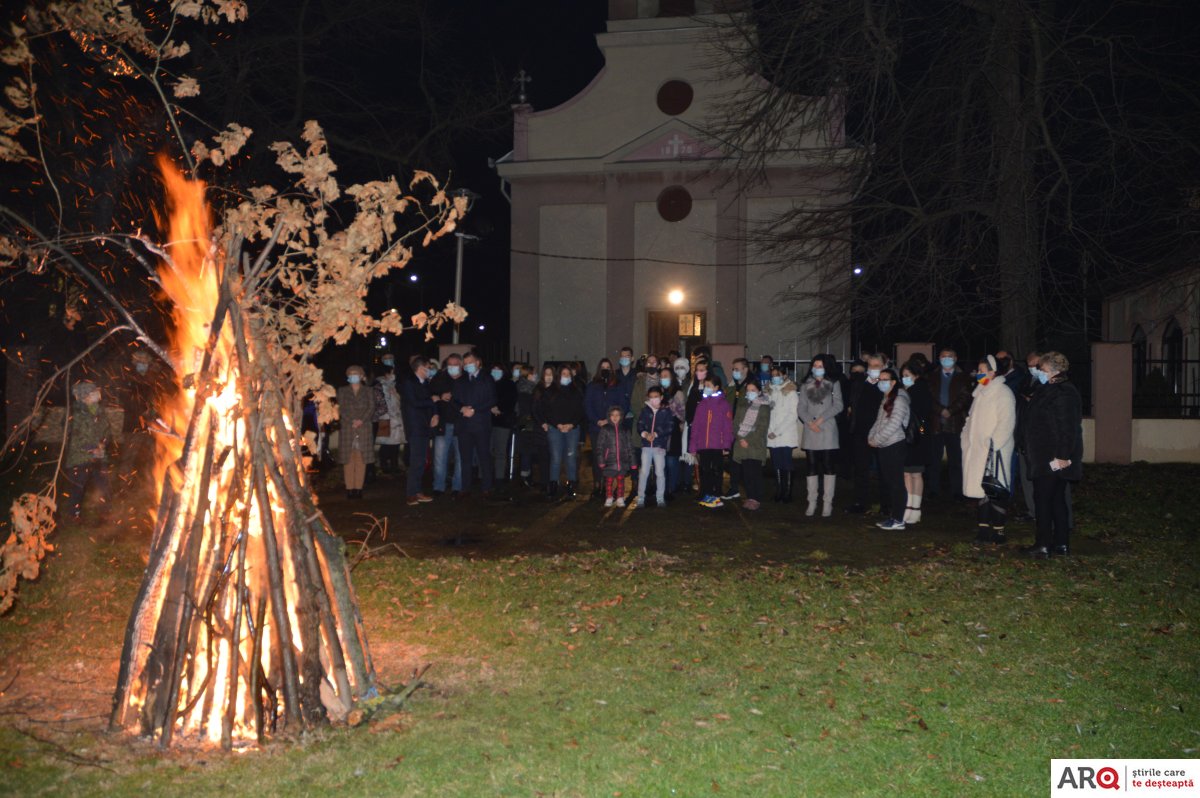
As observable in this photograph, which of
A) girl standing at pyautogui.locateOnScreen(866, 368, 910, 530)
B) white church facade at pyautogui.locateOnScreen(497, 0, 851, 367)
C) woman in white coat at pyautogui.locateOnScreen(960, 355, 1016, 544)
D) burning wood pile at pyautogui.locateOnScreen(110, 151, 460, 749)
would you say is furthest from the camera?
white church facade at pyautogui.locateOnScreen(497, 0, 851, 367)

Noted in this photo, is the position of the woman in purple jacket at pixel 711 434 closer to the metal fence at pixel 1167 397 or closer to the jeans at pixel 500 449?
the jeans at pixel 500 449

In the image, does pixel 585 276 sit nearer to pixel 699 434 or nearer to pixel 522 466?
pixel 522 466

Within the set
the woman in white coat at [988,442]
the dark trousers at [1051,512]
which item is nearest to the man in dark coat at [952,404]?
the woman in white coat at [988,442]

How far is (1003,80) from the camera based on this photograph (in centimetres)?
1631

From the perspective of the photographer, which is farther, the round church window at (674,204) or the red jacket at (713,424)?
the round church window at (674,204)

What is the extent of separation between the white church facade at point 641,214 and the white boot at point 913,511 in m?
14.6

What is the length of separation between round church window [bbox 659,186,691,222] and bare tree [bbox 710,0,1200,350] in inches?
383

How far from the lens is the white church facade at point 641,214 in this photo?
2672 cm

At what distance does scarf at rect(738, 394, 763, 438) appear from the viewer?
42.1 feet

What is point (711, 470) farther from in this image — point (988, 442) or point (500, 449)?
point (988, 442)

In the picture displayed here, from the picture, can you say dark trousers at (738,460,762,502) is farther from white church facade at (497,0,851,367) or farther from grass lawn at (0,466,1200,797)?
white church facade at (497,0,851,367)

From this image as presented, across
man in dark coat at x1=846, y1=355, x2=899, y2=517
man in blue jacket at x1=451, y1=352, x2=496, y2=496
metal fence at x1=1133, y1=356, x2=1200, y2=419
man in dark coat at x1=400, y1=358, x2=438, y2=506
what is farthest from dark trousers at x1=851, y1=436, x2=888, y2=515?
metal fence at x1=1133, y1=356, x2=1200, y2=419

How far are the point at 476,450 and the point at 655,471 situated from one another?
8.84 ft

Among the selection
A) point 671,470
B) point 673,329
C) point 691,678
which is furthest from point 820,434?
point 673,329
